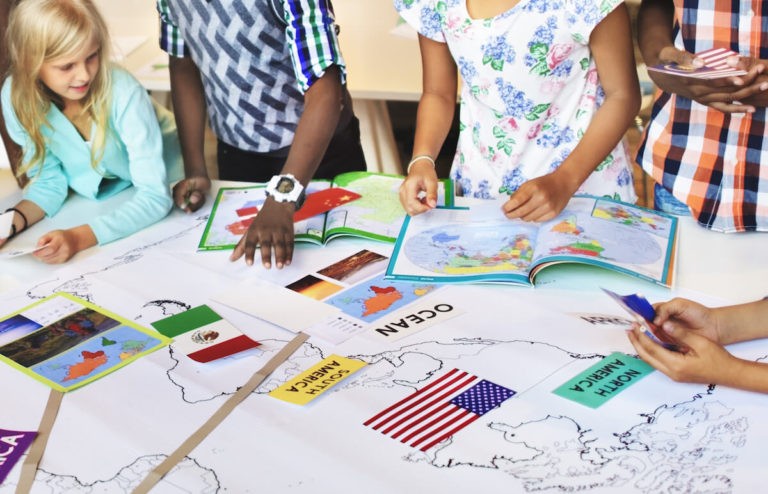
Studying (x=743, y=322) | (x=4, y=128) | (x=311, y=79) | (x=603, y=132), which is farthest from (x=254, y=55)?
(x=743, y=322)

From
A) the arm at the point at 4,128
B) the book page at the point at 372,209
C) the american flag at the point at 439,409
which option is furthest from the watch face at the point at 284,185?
the arm at the point at 4,128

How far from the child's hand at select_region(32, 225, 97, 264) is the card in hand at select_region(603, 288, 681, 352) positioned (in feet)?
3.21

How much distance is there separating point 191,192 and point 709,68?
3.37 ft

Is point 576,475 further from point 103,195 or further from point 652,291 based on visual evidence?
point 103,195

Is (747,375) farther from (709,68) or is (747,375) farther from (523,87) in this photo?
(523,87)

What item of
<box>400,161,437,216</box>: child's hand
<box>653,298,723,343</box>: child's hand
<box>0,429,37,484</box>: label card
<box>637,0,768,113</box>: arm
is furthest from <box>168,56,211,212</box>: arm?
<box>653,298,723,343</box>: child's hand

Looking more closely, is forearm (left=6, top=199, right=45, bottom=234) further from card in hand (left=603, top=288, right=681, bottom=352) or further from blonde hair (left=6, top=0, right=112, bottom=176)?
card in hand (left=603, top=288, right=681, bottom=352)

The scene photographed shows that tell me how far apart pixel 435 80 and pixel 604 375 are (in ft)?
2.71

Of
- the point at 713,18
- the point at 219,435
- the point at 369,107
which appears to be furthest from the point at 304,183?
the point at 369,107

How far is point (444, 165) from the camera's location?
371 cm

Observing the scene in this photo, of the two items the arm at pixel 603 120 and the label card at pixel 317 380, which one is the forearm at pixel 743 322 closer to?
the arm at pixel 603 120

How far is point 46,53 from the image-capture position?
159 centimetres

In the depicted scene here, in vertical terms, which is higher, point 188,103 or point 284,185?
point 188,103

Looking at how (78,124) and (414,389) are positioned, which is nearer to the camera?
(414,389)
